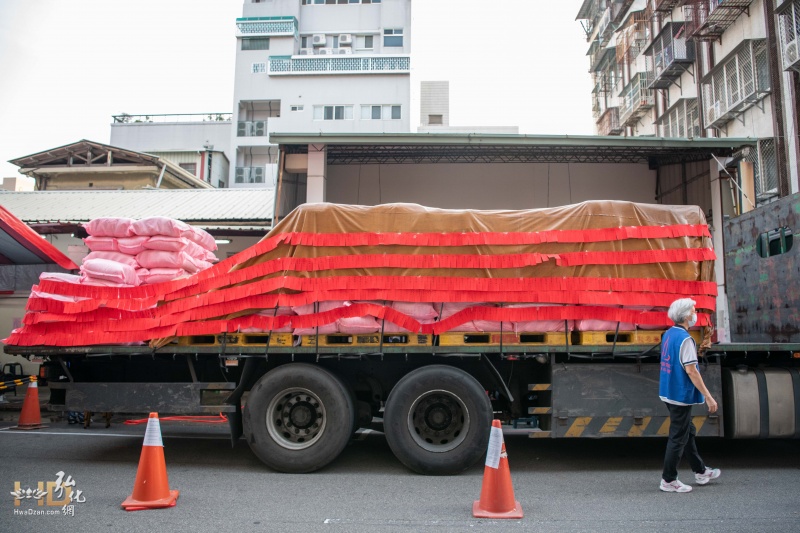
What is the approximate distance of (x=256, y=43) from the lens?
1827 inches

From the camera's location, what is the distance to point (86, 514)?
5.22 metres

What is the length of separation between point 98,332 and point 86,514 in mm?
2493

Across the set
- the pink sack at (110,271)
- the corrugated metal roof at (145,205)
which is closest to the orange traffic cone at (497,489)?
the pink sack at (110,271)

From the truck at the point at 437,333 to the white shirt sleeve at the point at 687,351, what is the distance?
942 millimetres

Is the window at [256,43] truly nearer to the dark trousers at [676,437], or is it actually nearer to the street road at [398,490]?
the street road at [398,490]

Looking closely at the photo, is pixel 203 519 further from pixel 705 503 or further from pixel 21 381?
pixel 21 381

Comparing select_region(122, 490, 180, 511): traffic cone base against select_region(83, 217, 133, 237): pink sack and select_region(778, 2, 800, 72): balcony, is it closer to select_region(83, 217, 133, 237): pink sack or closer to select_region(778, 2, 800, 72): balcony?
select_region(83, 217, 133, 237): pink sack

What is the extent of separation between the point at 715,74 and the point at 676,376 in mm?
25055

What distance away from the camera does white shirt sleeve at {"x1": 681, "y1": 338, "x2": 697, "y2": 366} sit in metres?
5.82

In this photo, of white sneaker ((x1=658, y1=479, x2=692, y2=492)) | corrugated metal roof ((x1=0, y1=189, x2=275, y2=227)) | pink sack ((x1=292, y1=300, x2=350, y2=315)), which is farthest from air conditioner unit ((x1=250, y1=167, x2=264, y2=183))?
white sneaker ((x1=658, y1=479, x2=692, y2=492))

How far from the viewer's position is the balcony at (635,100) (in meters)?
35.3

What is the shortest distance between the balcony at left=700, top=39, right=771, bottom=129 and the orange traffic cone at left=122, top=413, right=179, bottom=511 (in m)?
23.5

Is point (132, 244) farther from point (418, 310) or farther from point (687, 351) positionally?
point (687, 351)

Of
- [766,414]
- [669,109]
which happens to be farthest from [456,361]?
[669,109]
